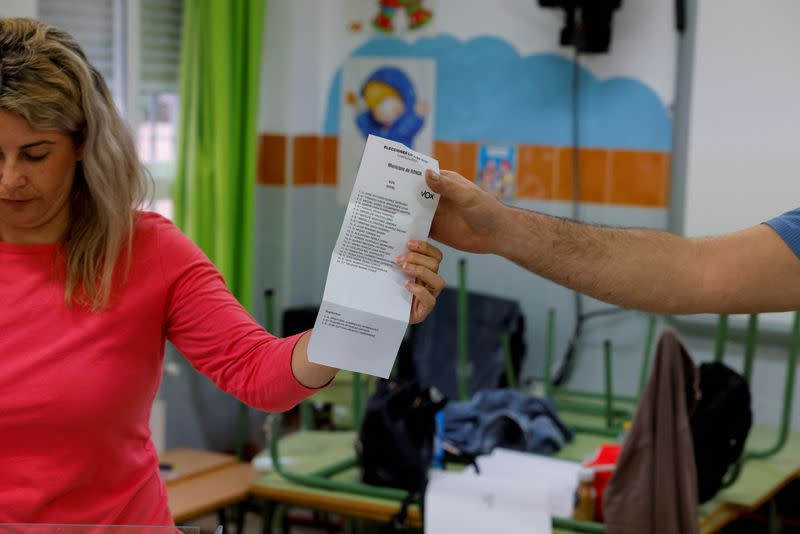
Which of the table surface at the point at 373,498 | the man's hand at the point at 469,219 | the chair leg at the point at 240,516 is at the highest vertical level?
the man's hand at the point at 469,219

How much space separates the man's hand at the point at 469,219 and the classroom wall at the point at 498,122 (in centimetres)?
289

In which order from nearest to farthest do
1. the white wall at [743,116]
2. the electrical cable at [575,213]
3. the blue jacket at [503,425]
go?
1. the blue jacket at [503,425]
2. the white wall at [743,116]
3. the electrical cable at [575,213]

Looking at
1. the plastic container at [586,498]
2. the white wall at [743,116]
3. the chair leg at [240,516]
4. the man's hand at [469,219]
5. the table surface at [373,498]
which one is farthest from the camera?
the white wall at [743,116]

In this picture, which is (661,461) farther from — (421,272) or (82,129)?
(82,129)

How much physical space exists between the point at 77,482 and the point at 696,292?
92cm

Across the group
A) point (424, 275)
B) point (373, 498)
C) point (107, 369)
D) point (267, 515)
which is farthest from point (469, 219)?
point (267, 515)

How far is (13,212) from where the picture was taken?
5.22ft

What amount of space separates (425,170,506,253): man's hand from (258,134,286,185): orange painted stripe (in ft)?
10.7

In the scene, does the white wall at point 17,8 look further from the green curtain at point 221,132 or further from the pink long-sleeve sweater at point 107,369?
the pink long-sleeve sweater at point 107,369

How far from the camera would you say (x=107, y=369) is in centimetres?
154

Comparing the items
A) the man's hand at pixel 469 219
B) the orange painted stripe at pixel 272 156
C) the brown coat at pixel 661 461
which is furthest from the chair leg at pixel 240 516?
the man's hand at pixel 469 219

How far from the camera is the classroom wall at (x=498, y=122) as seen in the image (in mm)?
4277

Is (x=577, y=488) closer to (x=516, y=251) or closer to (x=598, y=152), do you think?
(x=516, y=251)

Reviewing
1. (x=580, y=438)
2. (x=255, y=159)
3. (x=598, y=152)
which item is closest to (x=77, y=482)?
(x=580, y=438)
